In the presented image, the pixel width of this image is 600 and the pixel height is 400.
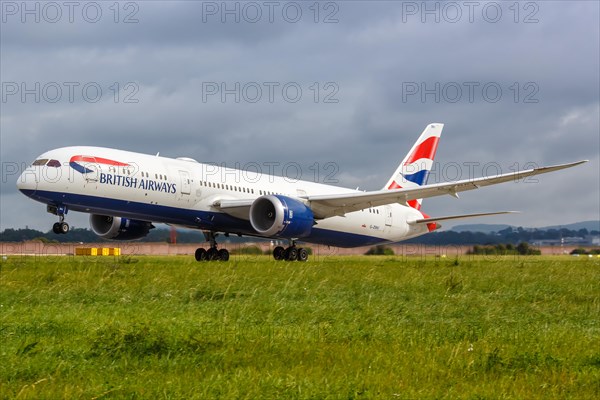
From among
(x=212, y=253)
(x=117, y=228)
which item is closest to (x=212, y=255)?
(x=212, y=253)

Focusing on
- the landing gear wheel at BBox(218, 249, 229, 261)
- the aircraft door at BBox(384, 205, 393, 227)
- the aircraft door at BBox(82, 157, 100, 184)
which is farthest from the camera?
the aircraft door at BBox(384, 205, 393, 227)

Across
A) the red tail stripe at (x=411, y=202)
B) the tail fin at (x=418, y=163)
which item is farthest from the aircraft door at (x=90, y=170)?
the tail fin at (x=418, y=163)

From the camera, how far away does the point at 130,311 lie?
1314 centimetres

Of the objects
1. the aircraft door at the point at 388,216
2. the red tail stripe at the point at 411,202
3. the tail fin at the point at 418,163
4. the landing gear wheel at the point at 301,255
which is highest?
the tail fin at the point at 418,163

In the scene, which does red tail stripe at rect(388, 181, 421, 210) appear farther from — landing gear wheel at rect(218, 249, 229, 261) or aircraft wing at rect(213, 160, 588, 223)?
landing gear wheel at rect(218, 249, 229, 261)

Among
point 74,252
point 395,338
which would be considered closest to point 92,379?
point 395,338

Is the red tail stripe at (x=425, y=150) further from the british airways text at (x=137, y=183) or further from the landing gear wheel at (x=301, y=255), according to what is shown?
the british airways text at (x=137, y=183)

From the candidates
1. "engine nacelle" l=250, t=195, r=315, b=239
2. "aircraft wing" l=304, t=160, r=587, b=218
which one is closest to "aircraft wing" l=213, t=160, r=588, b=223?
"aircraft wing" l=304, t=160, r=587, b=218

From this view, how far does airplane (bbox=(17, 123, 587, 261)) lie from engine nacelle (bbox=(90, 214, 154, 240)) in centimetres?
5

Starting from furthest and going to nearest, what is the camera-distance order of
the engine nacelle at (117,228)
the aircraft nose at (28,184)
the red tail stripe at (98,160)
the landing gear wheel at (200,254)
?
the landing gear wheel at (200,254)
the engine nacelle at (117,228)
the red tail stripe at (98,160)
the aircraft nose at (28,184)

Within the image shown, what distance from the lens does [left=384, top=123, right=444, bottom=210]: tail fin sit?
45.0m

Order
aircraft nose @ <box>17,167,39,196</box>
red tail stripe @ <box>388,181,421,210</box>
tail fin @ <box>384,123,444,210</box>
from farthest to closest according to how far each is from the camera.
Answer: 1. tail fin @ <box>384,123,444,210</box>
2. red tail stripe @ <box>388,181,421,210</box>
3. aircraft nose @ <box>17,167,39,196</box>

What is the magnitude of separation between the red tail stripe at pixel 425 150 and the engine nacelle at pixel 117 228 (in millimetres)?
16325

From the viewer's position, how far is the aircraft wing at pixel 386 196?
1281 inches
